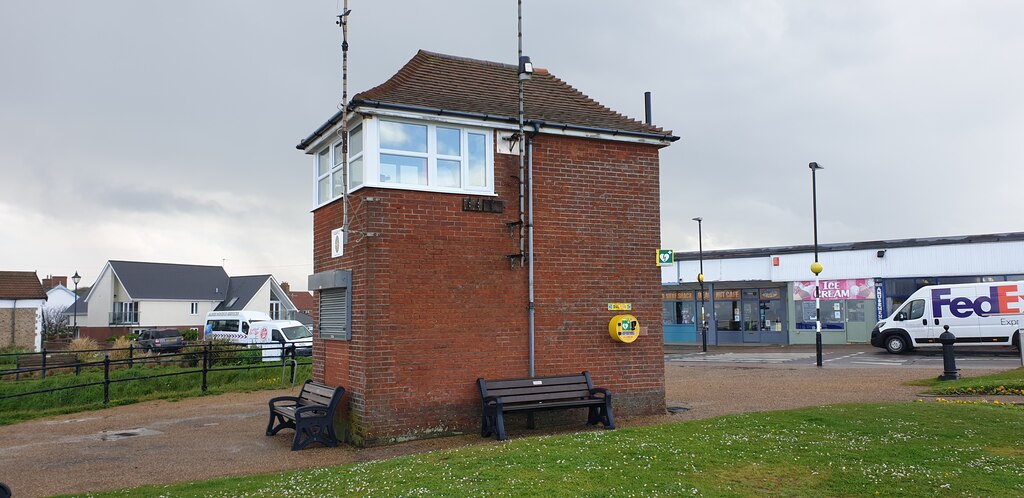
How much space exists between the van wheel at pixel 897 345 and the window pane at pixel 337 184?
23.5 metres

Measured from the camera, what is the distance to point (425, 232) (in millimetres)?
11367

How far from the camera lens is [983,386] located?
587 inches

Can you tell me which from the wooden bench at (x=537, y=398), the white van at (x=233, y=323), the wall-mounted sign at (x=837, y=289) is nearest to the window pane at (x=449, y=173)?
the wooden bench at (x=537, y=398)

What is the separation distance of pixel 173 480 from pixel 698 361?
21.1 meters

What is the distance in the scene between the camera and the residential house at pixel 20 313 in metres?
47.2

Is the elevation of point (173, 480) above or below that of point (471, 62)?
below

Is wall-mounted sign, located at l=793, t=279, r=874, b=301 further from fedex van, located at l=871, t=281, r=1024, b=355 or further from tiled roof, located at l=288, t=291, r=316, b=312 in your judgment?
tiled roof, located at l=288, t=291, r=316, b=312

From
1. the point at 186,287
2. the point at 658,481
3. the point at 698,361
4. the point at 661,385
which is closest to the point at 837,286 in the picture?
the point at 698,361

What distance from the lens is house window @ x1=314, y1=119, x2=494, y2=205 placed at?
36.4 feet

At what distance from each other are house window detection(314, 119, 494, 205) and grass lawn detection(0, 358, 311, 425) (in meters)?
8.00

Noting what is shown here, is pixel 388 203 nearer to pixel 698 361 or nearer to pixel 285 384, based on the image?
pixel 285 384

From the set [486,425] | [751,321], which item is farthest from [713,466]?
[751,321]

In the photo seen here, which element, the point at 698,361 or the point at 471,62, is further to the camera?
the point at 698,361

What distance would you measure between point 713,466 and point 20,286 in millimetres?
51951
